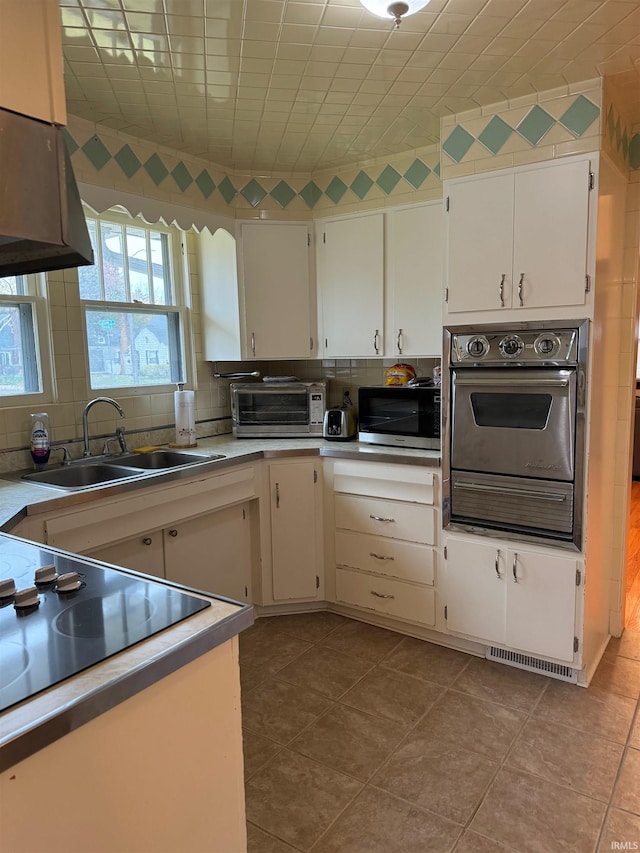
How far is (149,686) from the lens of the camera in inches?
37.6

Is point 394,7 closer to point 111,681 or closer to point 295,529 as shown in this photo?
point 111,681

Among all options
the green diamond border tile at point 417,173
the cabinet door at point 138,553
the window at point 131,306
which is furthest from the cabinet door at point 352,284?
the cabinet door at point 138,553

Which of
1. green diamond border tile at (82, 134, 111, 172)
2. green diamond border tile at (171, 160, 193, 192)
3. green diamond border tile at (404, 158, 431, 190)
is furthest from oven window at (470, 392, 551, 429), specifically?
green diamond border tile at (82, 134, 111, 172)

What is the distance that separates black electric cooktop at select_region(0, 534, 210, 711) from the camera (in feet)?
3.01

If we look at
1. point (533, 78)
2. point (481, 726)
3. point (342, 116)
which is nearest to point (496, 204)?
point (533, 78)

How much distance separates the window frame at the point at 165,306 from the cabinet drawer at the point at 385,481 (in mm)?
1101

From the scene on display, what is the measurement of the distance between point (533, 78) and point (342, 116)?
2.66 ft

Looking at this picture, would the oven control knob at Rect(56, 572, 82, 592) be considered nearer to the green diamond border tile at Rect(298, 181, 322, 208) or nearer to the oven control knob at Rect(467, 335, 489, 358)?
the oven control knob at Rect(467, 335, 489, 358)

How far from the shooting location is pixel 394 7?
1.69 metres

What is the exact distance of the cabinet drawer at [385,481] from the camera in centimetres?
273

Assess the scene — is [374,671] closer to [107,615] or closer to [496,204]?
[107,615]

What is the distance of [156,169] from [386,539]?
7.18 feet

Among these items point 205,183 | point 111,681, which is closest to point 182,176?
point 205,183

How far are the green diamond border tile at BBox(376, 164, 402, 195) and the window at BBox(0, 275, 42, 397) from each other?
181 centimetres
